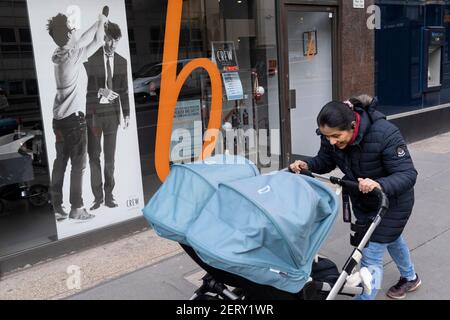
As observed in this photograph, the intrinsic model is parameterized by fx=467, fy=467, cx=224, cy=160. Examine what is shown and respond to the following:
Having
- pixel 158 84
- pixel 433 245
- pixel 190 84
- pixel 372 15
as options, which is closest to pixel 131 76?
pixel 158 84

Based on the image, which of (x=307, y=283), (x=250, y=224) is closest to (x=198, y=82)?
(x=307, y=283)

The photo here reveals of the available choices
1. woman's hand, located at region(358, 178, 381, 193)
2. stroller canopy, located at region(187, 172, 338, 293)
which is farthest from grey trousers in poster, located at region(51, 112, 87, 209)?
woman's hand, located at region(358, 178, 381, 193)

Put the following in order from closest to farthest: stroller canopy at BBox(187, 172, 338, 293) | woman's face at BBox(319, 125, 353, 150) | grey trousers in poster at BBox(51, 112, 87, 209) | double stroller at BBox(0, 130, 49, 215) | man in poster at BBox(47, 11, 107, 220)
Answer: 1. stroller canopy at BBox(187, 172, 338, 293)
2. woman's face at BBox(319, 125, 353, 150)
3. man in poster at BBox(47, 11, 107, 220)
4. grey trousers in poster at BBox(51, 112, 87, 209)
5. double stroller at BBox(0, 130, 49, 215)

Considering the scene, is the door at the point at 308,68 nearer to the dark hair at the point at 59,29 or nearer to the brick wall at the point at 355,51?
the brick wall at the point at 355,51

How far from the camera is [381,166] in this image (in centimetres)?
296

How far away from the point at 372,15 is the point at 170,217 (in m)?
6.31

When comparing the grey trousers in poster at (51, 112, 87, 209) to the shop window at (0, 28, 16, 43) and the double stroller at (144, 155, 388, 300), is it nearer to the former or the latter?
the shop window at (0, 28, 16, 43)

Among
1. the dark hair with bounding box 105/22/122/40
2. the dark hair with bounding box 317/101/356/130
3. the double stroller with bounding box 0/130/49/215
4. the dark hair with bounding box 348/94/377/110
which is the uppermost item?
the dark hair with bounding box 105/22/122/40

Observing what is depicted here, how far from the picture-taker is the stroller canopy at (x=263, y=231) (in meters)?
2.08

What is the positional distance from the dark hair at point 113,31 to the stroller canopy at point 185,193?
2612 mm

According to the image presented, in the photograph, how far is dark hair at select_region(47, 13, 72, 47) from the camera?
430cm

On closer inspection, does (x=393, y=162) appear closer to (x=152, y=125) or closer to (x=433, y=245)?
(x=433, y=245)

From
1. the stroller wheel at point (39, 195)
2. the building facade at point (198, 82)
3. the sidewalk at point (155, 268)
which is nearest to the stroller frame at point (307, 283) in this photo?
the sidewalk at point (155, 268)

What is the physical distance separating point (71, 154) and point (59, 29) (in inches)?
47.1
